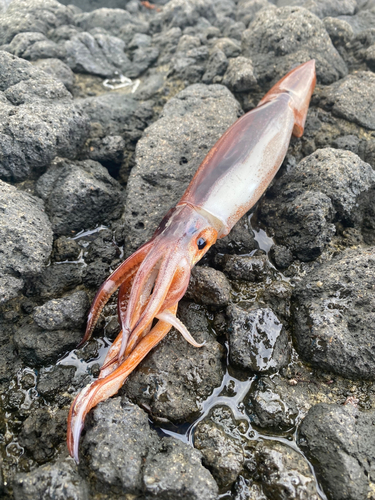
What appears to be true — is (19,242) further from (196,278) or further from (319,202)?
(319,202)

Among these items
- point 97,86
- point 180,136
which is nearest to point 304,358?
point 180,136

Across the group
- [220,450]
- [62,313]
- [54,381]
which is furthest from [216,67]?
[220,450]

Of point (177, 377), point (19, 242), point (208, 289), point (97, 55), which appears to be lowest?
point (177, 377)

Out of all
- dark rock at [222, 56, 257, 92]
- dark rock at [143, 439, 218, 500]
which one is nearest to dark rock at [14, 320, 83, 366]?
dark rock at [143, 439, 218, 500]

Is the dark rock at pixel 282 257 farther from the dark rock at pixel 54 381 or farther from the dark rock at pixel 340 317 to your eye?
the dark rock at pixel 54 381

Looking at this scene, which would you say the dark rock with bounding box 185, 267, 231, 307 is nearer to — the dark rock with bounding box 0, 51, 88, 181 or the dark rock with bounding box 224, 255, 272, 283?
the dark rock with bounding box 224, 255, 272, 283
